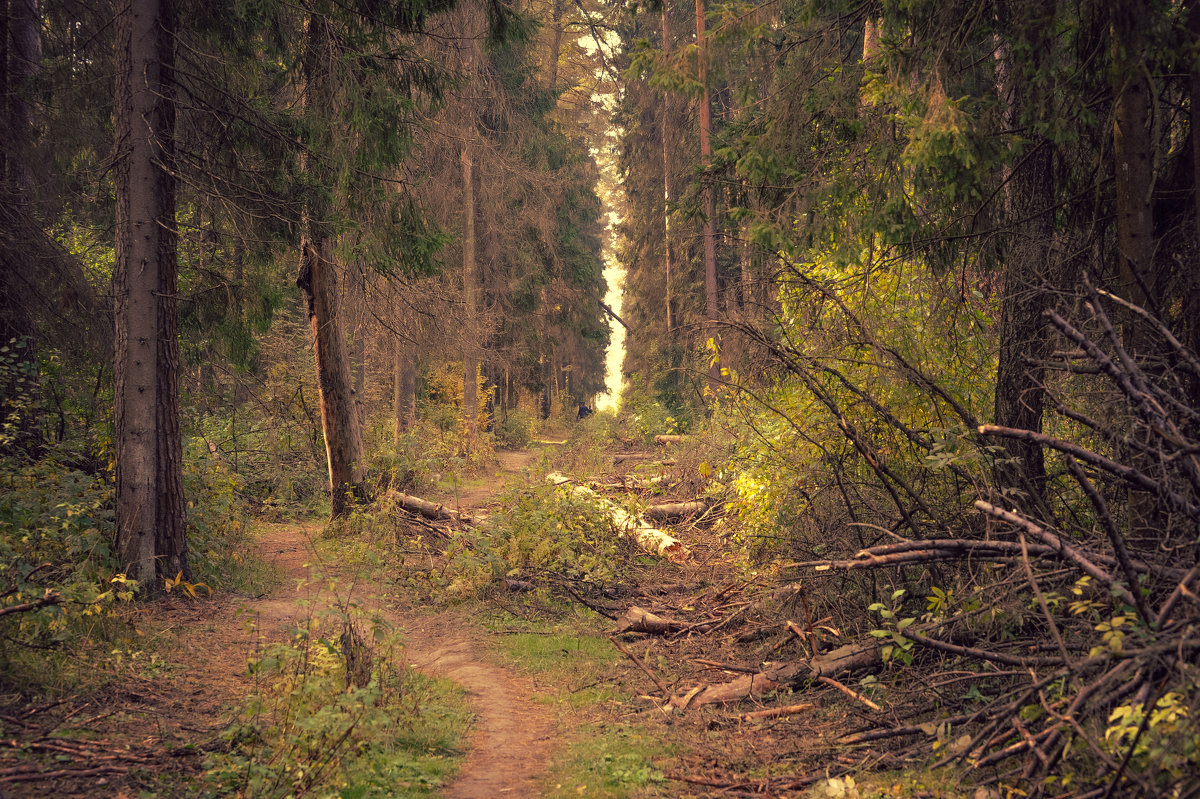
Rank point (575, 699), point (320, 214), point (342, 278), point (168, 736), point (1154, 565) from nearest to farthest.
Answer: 1. point (1154, 565)
2. point (168, 736)
3. point (575, 699)
4. point (320, 214)
5. point (342, 278)

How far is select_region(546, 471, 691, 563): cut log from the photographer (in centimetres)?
1117

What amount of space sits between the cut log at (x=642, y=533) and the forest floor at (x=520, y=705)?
1105mm

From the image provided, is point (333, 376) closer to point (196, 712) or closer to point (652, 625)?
point (652, 625)

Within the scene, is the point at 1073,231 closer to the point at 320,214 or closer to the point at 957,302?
the point at 957,302

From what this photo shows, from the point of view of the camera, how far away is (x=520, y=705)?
657 centimetres

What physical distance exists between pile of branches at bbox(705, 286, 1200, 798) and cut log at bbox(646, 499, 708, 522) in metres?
6.53

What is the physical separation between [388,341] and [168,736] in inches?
416

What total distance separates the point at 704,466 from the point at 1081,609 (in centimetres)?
665

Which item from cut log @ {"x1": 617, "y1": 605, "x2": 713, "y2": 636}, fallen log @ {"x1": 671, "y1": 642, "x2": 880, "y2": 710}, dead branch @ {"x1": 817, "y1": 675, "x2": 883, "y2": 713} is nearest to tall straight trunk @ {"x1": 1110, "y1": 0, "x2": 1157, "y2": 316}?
fallen log @ {"x1": 671, "y1": 642, "x2": 880, "y2": 710}

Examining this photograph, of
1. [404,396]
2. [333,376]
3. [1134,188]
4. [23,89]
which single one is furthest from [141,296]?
[404,396]

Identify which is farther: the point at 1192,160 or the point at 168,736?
the point at 1192,160

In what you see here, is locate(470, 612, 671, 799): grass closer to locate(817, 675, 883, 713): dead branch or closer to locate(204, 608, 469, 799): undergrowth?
locate(204, 608, 469, 799): undergrowth

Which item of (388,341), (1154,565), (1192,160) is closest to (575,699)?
(1154,565)

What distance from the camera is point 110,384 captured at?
34.5ft
